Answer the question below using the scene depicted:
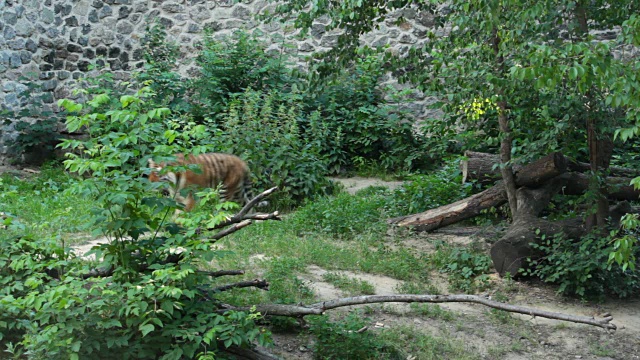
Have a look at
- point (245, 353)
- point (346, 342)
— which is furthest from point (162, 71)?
point (245, 353)

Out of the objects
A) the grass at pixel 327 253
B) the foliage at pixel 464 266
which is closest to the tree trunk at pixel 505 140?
the foliage at pixel 464 266

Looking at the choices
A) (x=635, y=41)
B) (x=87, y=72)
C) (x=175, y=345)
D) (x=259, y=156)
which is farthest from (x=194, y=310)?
(x=87, y=72)

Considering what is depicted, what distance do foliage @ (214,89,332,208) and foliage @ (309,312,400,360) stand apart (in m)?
4.32

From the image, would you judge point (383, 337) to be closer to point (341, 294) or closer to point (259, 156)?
point (341, 294)

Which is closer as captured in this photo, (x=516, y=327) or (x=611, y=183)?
(x=516, y=327)

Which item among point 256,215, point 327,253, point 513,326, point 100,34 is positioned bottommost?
point 513,326

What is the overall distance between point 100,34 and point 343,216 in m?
Answer: 6.74

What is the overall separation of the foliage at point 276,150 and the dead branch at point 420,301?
15.4 ft

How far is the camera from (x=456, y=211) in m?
9.13

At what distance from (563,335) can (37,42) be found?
10.3 m

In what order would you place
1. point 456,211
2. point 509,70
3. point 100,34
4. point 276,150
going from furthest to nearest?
point 100,34 → point 276,150 → point 456,211 → point 509,70

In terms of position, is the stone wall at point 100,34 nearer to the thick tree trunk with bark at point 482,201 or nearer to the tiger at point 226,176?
the tiger at point 226,176

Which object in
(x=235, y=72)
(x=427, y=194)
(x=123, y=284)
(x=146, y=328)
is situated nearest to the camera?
(x=146, y=328)

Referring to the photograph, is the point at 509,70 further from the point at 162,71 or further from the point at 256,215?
the point at 162,71
